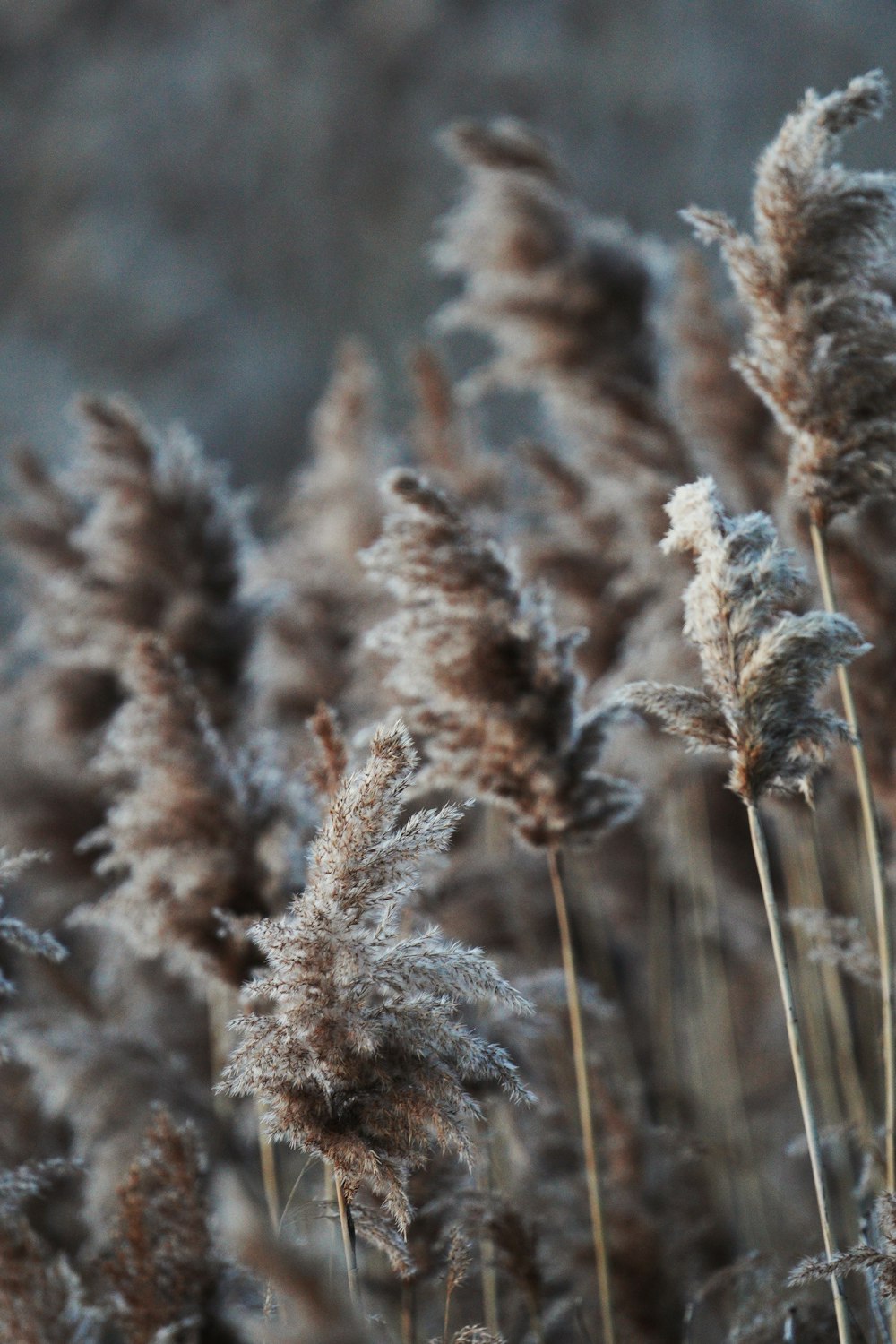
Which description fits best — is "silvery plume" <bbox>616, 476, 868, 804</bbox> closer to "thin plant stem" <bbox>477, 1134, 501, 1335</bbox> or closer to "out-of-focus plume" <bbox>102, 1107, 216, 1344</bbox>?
"thin plant stem" <bbox>477, 1134, 501, 1335</bbox>


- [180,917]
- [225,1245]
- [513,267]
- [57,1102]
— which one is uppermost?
[513,267]

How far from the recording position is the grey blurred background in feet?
28.0

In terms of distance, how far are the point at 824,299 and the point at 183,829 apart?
1.28 m

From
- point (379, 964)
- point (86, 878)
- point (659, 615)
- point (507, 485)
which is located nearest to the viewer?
point (379, 964)

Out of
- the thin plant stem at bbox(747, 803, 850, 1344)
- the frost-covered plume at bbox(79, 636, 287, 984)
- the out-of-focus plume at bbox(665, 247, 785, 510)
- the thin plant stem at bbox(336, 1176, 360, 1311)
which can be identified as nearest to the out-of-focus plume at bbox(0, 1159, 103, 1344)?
the frost-covered plume at bbox(79, 636, 287, 984)

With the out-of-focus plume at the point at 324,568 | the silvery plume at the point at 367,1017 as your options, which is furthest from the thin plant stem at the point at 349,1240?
the out-of-focus plume at the point at 324,568

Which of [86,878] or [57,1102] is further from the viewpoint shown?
[86,878]

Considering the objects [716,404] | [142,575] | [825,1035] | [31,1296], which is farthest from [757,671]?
[142,575]

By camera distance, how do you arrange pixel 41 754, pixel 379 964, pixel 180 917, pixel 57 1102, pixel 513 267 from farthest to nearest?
pixel 41 754 < pixel 513 267 < pixel 57 1102 < pixel 180 917 < pixel 379 964

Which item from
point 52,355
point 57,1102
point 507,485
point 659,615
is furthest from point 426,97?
point 57,1102

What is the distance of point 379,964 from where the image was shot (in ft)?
3.81

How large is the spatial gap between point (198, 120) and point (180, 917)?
8.60m

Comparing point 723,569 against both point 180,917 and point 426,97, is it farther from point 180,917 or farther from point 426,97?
point 426,97

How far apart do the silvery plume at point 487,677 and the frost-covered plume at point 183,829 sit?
1.08 ft
